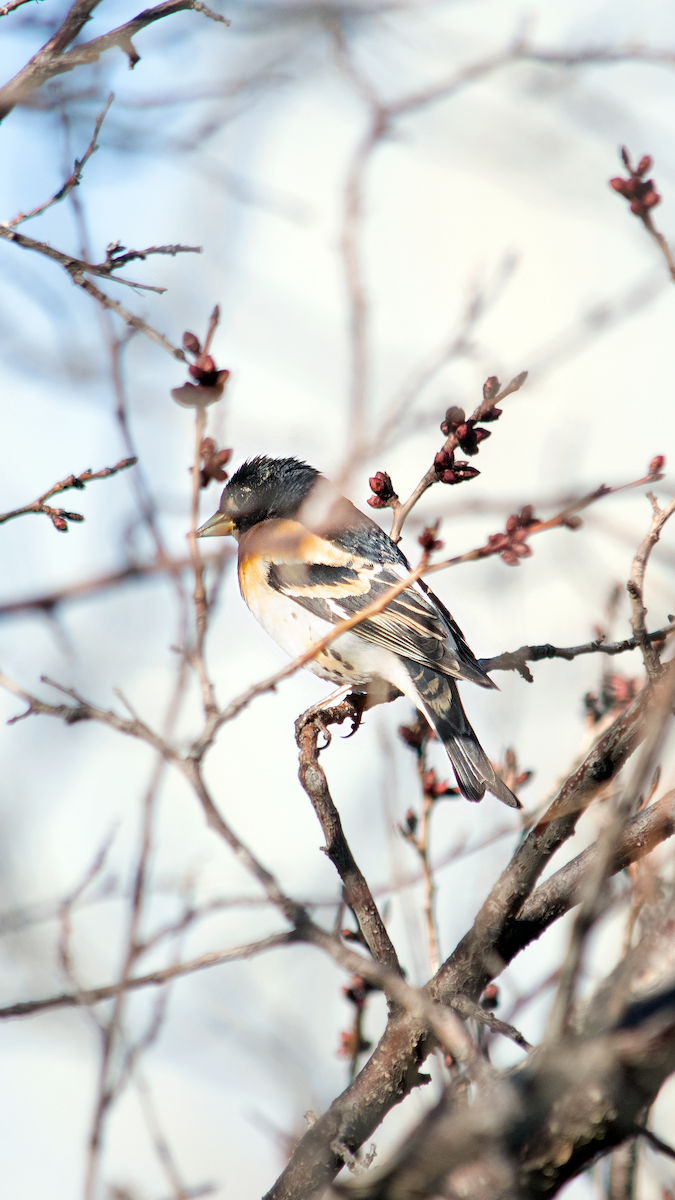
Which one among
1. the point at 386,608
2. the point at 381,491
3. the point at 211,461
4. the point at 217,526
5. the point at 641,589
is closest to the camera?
the point at 211,461

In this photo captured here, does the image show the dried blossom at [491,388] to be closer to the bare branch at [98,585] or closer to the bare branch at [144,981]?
the bare branch at [98,585]

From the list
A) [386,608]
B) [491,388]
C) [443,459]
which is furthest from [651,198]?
[386,608]

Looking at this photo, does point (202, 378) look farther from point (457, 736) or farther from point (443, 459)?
point (457, 736)

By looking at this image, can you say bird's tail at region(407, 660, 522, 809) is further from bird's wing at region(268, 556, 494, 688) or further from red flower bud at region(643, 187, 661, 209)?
red flower bud at region(643, 187, 661, 209)

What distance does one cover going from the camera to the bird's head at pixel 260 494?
566 cm

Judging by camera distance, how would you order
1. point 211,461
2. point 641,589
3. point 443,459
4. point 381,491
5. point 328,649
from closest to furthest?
point 211,461
point 641,589
point 443,459
point 381,491
point 328,649

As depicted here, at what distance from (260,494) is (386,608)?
60.1 inches

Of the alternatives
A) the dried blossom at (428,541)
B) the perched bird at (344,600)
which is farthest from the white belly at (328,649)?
the dried blossom at (428,541)

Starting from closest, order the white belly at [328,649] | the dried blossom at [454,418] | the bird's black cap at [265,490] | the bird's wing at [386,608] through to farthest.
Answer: the dried blossom at [454,418] → the bird's wing at [386,608] → the white belly at [328,649] → the bird's black cap at [265,490]

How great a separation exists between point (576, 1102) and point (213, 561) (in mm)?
1927

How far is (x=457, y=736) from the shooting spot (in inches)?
164

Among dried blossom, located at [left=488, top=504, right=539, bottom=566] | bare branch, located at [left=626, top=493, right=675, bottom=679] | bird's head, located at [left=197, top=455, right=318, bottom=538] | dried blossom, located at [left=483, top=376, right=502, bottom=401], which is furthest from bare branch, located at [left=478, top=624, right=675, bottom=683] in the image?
bird's head, located at [left=197, top=455, right=318, bottom=538]

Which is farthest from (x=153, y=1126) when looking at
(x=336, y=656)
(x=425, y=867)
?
(x=336, y=656)

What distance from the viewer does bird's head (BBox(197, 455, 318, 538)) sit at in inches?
223
